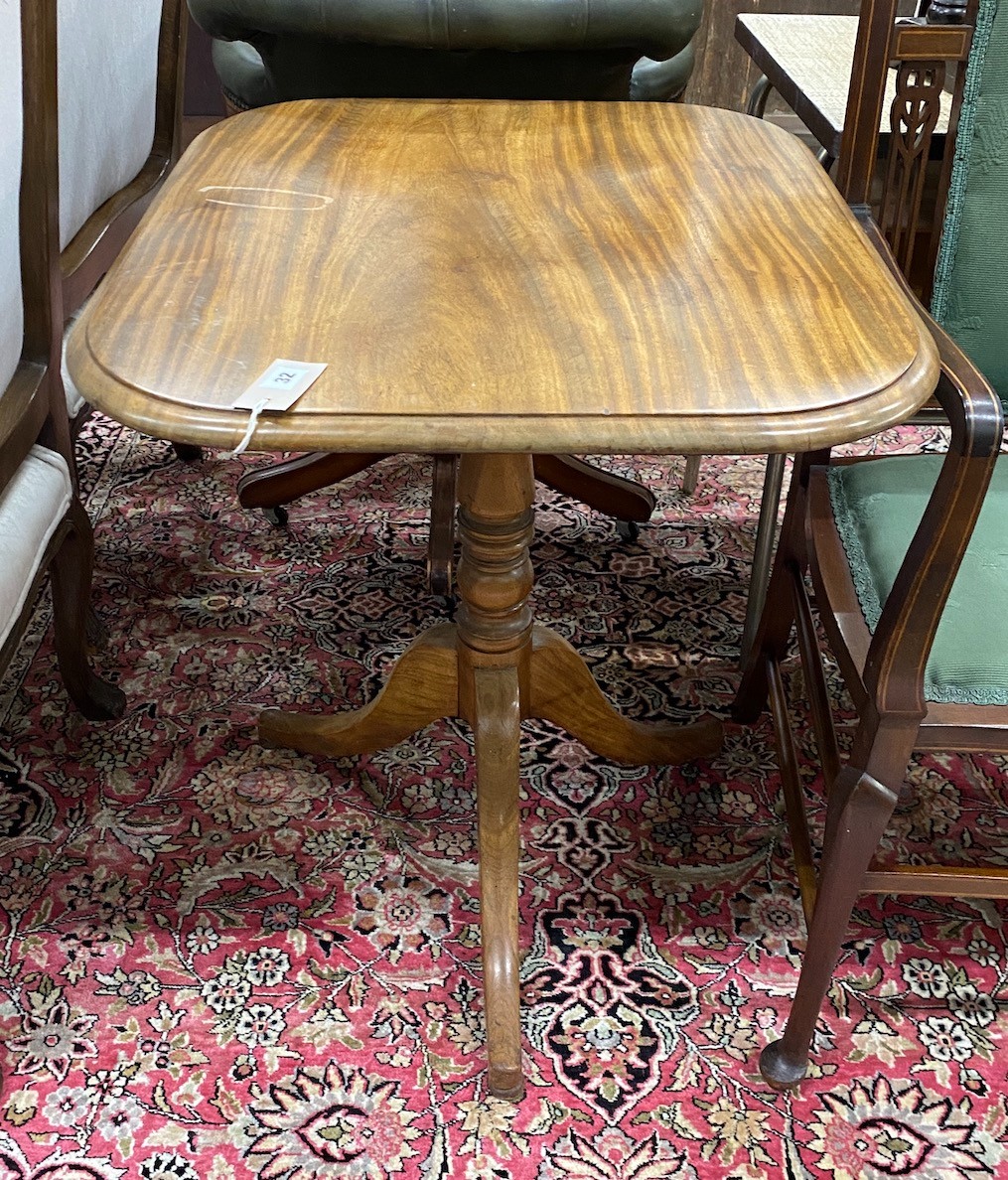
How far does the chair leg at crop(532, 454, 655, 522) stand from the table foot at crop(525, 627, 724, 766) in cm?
46

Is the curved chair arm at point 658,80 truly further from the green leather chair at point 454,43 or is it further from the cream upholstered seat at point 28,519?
the cream upholstered seat at point 28,519

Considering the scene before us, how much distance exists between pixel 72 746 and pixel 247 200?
0.78 metres

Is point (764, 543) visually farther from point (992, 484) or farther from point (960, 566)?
point (960, 566)

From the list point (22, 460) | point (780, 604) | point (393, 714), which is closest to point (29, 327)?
point (22, 460)

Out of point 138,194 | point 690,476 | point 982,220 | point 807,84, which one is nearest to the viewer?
point 982,220

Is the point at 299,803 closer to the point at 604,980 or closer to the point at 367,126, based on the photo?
the point at 604,980

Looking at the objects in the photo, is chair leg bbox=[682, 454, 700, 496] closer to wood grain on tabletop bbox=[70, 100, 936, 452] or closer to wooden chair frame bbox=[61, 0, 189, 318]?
wood grain on tabletop bbox=[70, 100, 936, 452]

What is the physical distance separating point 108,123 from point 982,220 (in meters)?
1.07

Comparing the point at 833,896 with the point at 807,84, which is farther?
the point at 807,84

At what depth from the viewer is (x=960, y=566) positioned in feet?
3.31

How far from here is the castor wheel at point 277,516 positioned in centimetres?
192

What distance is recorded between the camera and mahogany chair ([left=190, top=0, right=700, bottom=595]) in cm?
134

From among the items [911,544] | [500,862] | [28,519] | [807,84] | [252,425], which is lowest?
[500,862]

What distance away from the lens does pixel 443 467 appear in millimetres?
1752
